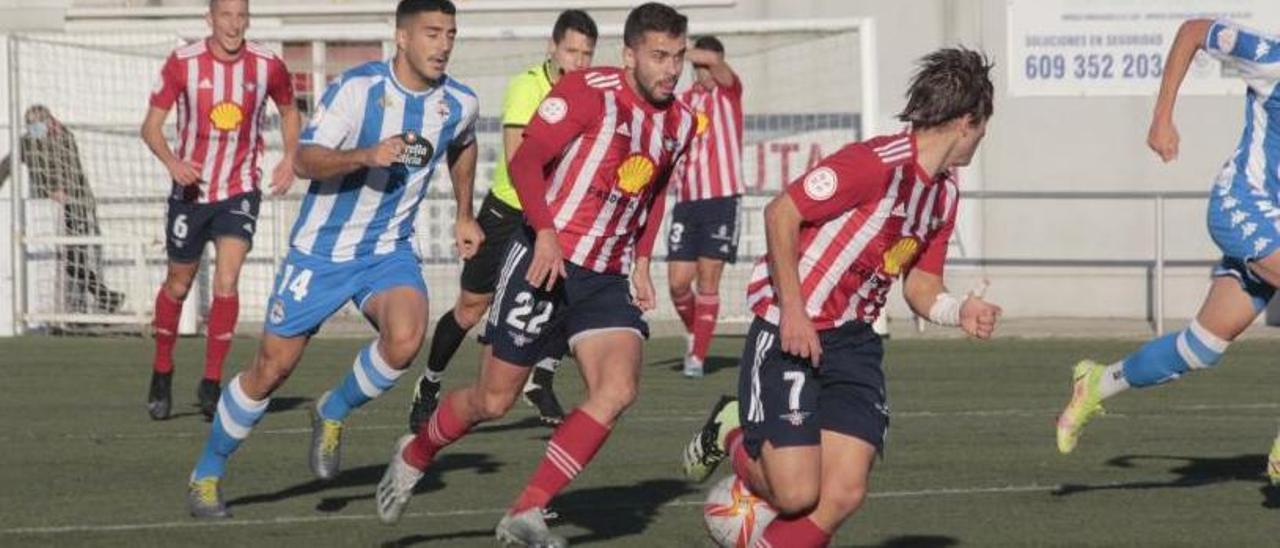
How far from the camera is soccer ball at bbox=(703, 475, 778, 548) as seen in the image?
770cm

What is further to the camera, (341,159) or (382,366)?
(382,366)

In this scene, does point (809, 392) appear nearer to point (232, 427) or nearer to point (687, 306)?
point (232, 427)

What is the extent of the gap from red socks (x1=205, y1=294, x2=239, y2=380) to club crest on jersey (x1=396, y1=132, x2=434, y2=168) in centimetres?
354

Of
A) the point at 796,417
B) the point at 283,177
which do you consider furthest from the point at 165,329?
the point at 796,417

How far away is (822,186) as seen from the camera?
7340 mm

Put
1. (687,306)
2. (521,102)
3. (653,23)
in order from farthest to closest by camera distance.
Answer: (687,306) → (521,102) → (653,23)

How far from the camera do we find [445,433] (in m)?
9.02

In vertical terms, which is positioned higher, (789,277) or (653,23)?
(653,23)

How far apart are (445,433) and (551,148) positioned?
3.62ft

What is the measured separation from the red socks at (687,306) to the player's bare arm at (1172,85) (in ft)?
22.2

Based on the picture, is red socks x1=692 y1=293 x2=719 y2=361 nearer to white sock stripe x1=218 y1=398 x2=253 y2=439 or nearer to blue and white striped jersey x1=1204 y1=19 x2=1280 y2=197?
blue and white striped jersey x1=1204 y1=19 x2=1280 y2=197

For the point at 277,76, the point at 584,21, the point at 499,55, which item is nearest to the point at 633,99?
the point at 584,21

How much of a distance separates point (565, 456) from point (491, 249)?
13.7ft

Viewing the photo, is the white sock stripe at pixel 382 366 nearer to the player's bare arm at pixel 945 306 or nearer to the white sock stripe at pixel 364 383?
the white sock stripe at pixel 364 383
